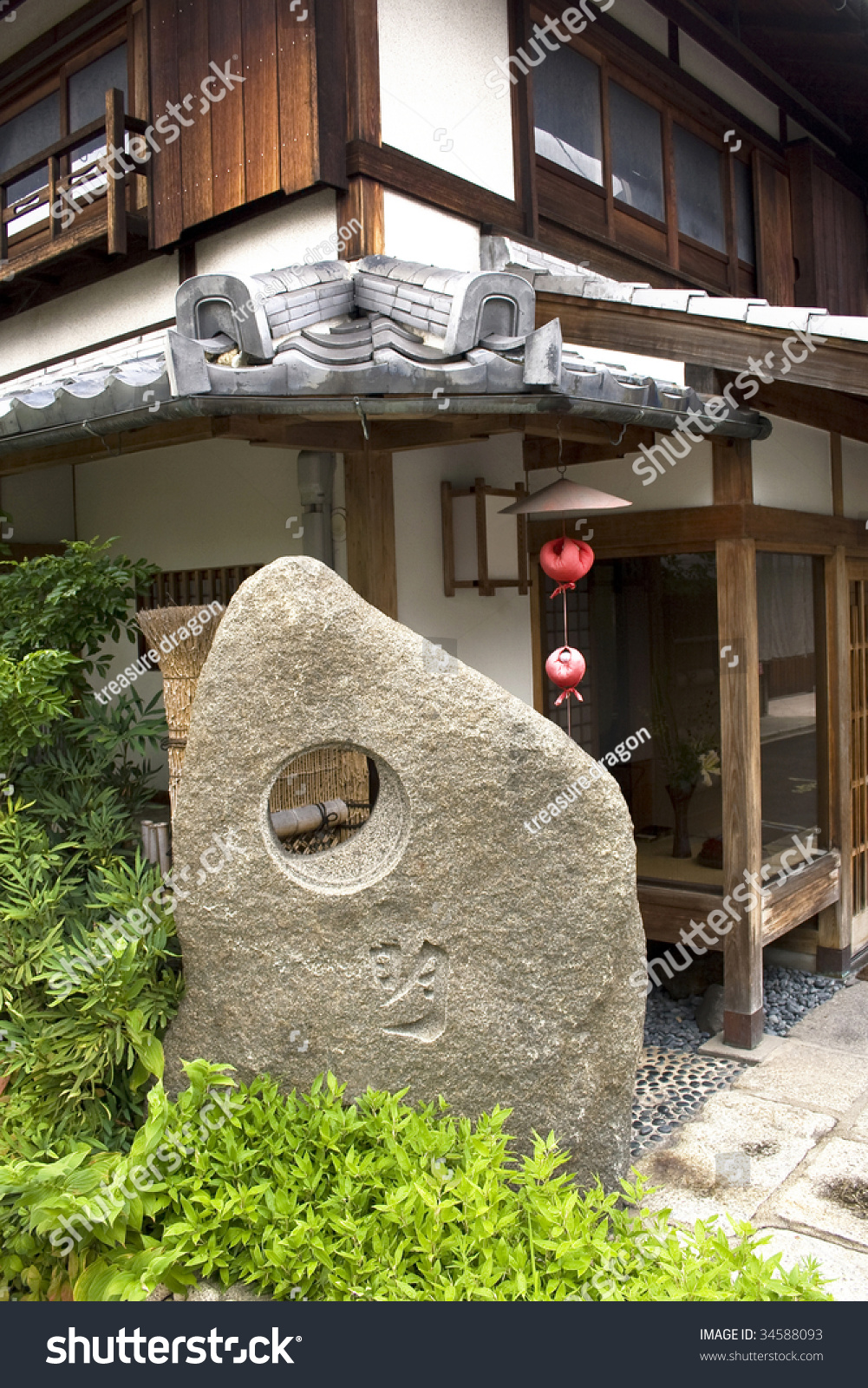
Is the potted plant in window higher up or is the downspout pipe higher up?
the downspout pipe

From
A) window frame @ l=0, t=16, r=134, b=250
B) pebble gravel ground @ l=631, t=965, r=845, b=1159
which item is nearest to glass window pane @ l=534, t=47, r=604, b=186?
window frame @ l=0, t=16, r=134, b=250

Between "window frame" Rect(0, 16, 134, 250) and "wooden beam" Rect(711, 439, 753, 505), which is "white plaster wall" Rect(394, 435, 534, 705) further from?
"window frame" Rect(0, 16, 134, 250)

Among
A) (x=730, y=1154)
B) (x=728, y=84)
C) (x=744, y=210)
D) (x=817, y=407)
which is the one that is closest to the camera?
(x=730, y=1154)

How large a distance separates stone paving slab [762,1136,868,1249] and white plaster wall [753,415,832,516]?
13.2 ft

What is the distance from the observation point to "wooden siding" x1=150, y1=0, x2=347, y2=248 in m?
5.25

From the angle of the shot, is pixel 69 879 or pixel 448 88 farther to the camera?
pixel 448 88

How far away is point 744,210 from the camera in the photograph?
9.38 metres

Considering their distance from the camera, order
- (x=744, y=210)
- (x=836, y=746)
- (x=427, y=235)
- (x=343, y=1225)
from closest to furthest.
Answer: (x=343, y=1225), (x=427, y=235), (x=836, y=746), (x=744, y=210)

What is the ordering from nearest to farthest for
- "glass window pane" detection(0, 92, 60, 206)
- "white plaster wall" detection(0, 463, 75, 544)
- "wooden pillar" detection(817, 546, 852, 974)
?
"glass window pane" detection(0, 92, 60, 206) < "wooden pillar" detection(817, 546, 852, 974) < "white plaster wall" detection(0, 463, 75, 544)

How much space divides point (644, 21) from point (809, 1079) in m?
8.17

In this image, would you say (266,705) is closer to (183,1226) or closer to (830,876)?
(183,1226)

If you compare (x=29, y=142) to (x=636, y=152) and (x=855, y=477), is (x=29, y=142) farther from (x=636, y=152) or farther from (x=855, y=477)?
(x=855, y=477)

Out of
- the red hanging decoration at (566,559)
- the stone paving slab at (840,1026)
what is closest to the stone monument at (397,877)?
the red hanging decoration at (566,559)

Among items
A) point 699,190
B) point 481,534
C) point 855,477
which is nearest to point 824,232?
point 699,190
